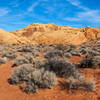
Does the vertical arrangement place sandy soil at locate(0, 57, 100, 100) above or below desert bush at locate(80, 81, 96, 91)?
below

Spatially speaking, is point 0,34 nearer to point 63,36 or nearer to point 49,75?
point 63,36

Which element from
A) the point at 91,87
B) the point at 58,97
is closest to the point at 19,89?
the point at 58,97

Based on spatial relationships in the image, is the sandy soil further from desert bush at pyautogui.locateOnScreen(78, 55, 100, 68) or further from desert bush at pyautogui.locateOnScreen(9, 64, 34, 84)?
Answer: desert bush at pyautogui.locateOnScreen(78, 55, 100, 68)

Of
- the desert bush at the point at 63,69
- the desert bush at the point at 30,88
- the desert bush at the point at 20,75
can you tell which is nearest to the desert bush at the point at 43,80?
the desert bush at the point at 30,88

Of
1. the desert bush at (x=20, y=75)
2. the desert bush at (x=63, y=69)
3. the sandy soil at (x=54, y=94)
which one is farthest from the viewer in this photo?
the desert bush at (x=63, y=69)

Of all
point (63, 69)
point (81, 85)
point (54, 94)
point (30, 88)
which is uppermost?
point (63, 69)

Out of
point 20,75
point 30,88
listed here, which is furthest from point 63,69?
point 20,75

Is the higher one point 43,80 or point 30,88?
point 43,80

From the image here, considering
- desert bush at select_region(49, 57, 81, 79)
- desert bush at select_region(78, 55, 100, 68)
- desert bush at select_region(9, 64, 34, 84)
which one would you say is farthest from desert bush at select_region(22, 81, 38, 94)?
desert bush at select_region(78, 55, 100, 68)

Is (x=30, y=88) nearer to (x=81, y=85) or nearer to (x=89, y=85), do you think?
(x=81, y=85)

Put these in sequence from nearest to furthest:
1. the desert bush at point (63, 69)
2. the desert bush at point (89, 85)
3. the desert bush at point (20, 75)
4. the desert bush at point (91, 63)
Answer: the desert bush at point (89, 85) → the desert bush at point (20, 75) → the desert bush at point (63, 69) → the desert bush at point (91, 63)

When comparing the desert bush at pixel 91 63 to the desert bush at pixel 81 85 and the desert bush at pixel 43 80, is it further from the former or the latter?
the desert bush at pixel 43 80

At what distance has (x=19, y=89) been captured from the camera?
4062 mm

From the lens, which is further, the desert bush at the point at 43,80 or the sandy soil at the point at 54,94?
the desert bush at the point at 43,80
